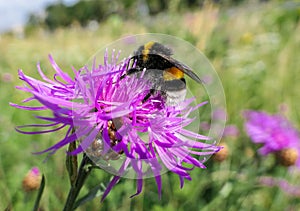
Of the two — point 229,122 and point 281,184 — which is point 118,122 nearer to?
point 281,184

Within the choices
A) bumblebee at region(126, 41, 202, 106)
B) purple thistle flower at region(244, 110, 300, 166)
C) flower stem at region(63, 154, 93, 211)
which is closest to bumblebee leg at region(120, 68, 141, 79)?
bumblebee at region(126, 41, 202, 106)

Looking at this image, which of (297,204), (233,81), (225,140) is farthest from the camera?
(233,81)

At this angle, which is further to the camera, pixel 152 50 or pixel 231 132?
pixel 231 132

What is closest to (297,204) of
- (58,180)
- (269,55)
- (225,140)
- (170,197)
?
(225,140)

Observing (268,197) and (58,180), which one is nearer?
(58,180)

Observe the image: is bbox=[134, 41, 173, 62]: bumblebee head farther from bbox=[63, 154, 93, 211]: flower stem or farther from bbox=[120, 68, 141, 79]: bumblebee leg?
bbox=[63, 154, 93, 211]: flower stem

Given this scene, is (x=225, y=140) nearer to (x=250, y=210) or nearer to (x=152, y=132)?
(x=250, y=210)

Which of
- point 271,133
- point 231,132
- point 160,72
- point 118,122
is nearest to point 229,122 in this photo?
point 231,132
